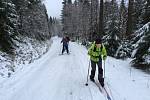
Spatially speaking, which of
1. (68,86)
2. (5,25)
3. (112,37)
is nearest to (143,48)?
(68,86)

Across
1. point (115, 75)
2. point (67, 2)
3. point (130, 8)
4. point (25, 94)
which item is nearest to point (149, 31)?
point (115, 75)

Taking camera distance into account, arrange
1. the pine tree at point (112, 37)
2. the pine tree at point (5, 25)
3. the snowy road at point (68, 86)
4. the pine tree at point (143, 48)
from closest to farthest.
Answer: the snowy road at point (68, 86) < the pine tree at point (143, 48) < the pine tree at point (5, 25) < the pine tree at point (112, 37)

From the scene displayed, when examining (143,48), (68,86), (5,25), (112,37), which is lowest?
(68,86)

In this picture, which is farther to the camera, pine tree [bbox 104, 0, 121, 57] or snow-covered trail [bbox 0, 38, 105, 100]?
pine tree [bbox 104, 0, 121, 57]

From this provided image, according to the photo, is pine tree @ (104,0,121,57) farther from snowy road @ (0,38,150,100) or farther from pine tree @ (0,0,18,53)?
pine tree @ (0,0,18,53)

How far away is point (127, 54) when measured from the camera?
18.4 m

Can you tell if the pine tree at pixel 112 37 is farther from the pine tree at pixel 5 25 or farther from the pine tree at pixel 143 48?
the pine tree at pixel 5 25

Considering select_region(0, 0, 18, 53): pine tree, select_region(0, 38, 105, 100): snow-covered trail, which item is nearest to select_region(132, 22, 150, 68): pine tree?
select_region(0, 38, 105, 100): snow-covered trail

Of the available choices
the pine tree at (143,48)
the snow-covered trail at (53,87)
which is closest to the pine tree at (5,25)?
the snow-covered trail at (53,87)

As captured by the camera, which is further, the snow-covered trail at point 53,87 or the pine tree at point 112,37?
the pine tree at point 112,37

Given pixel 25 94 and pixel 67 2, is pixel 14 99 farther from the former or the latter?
pixel 67 2

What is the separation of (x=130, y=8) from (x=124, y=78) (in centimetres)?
757

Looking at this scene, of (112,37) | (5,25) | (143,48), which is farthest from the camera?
(112,37)

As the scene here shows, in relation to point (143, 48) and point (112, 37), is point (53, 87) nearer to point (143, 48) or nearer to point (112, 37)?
point (143, 48)
